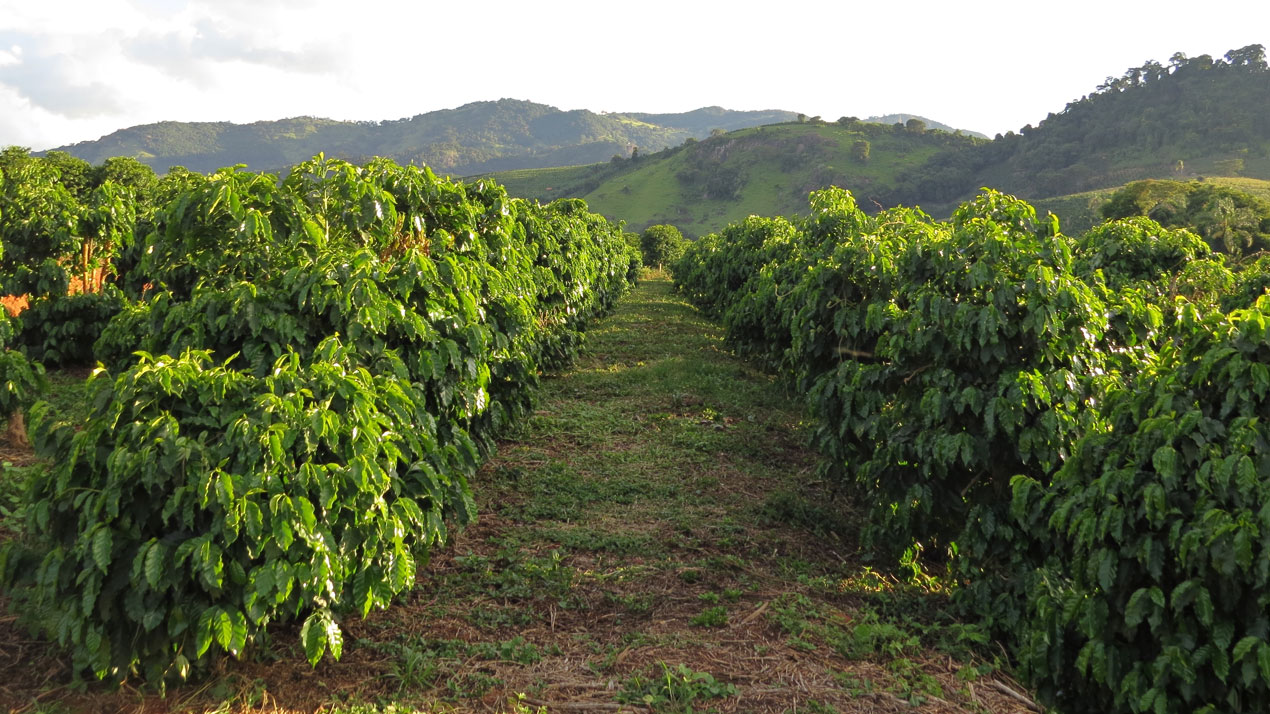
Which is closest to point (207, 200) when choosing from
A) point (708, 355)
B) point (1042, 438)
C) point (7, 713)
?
point (7, 713)

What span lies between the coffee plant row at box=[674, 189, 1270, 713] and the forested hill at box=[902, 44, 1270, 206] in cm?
9167

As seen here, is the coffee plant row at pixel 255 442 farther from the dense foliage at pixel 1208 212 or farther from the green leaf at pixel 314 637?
the dense foliage at pixel 1208 212

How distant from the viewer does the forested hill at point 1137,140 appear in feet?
276

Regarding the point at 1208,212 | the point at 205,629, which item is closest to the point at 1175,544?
the point at 205,629

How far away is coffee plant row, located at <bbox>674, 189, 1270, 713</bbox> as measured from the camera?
3.41 metres

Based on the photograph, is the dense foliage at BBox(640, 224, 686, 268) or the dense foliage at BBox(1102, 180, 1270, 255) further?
the dense foliage at BBox(640, 224, 686, 268)

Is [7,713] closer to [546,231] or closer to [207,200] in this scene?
[207,200]

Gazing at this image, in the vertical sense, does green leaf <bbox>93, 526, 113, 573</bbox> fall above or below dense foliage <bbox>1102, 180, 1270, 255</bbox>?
below

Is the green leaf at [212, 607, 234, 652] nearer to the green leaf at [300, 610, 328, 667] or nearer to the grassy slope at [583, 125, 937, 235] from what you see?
the green leaf at [300, 610, 328, 667]

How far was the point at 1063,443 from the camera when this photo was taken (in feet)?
15.8

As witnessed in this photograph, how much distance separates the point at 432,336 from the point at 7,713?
289 cm

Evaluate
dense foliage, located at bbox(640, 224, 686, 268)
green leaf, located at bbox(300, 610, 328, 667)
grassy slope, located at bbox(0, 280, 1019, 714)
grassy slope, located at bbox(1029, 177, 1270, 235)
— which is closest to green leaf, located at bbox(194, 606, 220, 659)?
green leaf, located at bbox(300, 610, 328, 667)

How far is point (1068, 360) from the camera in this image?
202 inches

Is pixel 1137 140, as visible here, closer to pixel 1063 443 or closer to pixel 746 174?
pixel 746 174
